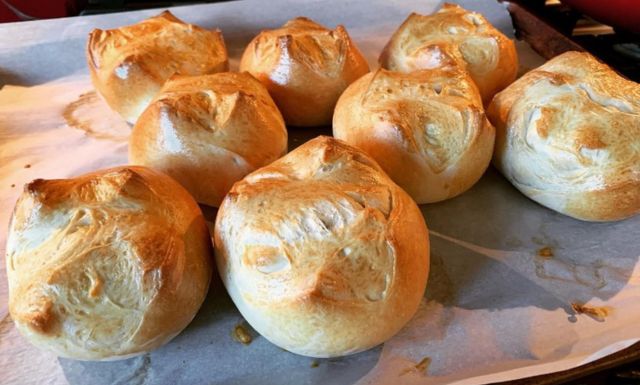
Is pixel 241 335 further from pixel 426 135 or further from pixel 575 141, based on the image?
pixel 575 141

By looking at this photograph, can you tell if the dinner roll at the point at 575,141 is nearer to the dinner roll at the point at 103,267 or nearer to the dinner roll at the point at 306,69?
the dinner roll at the point at 306,69

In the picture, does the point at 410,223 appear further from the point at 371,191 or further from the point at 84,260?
the point at 84,260

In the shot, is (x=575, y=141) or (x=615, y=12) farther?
(x=615, y=12)

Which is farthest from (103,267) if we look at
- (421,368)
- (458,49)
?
(458,49)

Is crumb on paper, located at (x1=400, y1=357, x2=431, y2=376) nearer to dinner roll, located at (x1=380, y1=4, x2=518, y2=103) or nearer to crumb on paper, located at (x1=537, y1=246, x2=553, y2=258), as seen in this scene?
crumb on paper, located at (x1=537, y1=246, x2=553, y2=258)

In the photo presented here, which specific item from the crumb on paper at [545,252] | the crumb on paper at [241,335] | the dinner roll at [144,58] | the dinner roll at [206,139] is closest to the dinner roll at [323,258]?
the crumb on paper at [241,335]

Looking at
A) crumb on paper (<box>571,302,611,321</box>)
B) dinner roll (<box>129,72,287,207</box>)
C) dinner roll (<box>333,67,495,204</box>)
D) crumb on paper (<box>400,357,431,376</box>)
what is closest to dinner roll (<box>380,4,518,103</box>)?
dinner roll (<box>333,67,495,204</box>)
